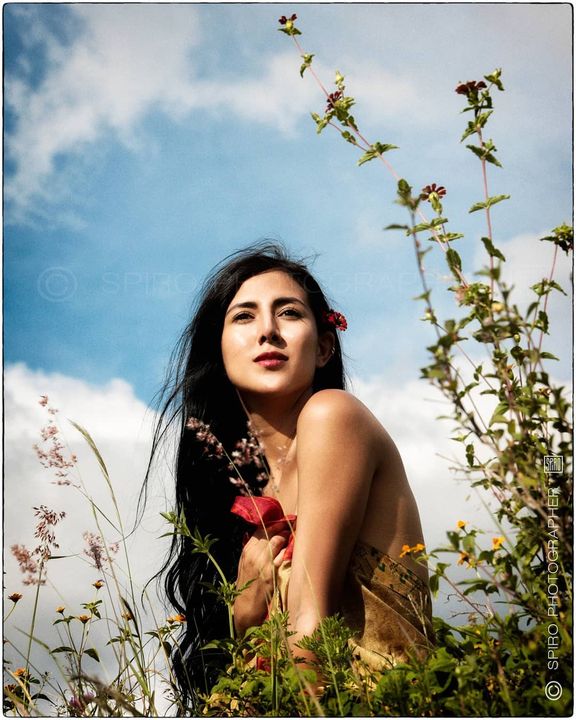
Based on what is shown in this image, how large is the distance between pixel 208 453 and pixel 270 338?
1.06 m

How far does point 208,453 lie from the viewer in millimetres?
4781

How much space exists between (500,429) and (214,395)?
2542 millimetres

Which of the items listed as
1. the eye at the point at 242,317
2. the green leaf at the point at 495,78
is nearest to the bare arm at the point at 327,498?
the eye at the point at 242,317

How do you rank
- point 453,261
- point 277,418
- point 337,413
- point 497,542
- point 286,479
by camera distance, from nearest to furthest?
point 497,542 → point 453,261 → point 337,413 → point 286,479 → point 277,418

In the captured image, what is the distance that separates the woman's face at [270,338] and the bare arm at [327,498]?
0.58 m

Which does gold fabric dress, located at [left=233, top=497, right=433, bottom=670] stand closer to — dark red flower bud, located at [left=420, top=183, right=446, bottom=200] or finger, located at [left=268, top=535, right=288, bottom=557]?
finger, located at [left=268, top=535, right=288, bottom=557]

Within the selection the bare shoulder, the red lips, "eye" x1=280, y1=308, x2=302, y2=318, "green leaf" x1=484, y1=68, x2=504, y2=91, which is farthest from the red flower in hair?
"green leaf" x1=484, y1=68, x2=504, y2=91

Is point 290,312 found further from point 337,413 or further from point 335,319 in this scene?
point 337,413

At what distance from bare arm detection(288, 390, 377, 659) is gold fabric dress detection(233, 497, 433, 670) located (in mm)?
150

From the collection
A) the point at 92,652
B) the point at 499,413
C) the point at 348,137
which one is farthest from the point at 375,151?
the point at 92,652

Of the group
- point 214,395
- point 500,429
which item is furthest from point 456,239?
point 214,395

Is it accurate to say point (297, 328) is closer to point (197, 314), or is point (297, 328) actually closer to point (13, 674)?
point (197, 314)

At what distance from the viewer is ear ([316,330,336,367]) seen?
4.67m

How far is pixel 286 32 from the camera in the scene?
3545mm
